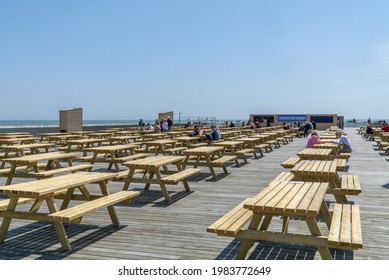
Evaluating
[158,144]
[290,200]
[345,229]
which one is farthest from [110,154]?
[345,229]

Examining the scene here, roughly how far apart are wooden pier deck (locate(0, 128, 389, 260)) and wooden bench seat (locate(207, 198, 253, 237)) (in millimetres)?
404

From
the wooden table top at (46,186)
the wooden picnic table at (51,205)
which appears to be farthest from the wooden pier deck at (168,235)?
the wooden table top at (46,186)

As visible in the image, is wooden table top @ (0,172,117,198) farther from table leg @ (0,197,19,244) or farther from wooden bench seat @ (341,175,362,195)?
wooden bench seat @ (341,175,362,195)

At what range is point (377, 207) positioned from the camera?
19.9 feet

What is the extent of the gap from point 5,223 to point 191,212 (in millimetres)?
2522

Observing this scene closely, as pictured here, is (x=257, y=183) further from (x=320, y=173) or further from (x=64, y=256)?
(x=64, y=256)

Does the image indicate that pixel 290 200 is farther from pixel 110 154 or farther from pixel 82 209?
pixel 110 154

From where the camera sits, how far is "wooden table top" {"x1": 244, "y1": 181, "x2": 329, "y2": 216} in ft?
10.6

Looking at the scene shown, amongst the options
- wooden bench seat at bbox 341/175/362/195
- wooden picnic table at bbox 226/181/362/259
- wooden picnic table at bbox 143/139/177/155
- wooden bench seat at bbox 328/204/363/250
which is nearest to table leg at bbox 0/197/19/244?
wooden picnic table at bbox 226/181/362/259

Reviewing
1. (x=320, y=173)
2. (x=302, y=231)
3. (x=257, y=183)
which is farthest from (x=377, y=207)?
(x=257, y=183)

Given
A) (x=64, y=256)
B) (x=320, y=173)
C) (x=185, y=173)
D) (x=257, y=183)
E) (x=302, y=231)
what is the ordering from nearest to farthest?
1. (x=64, y=256)
2. (x=302, y=231)
3. (x=320, y=173)
4. (x=185, y=173)
5. (x=257, y=183)

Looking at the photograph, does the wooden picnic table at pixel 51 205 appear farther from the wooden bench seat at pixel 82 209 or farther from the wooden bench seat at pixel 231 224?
the wooden bench seat at pixel 231 224

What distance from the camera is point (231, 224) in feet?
11.9
